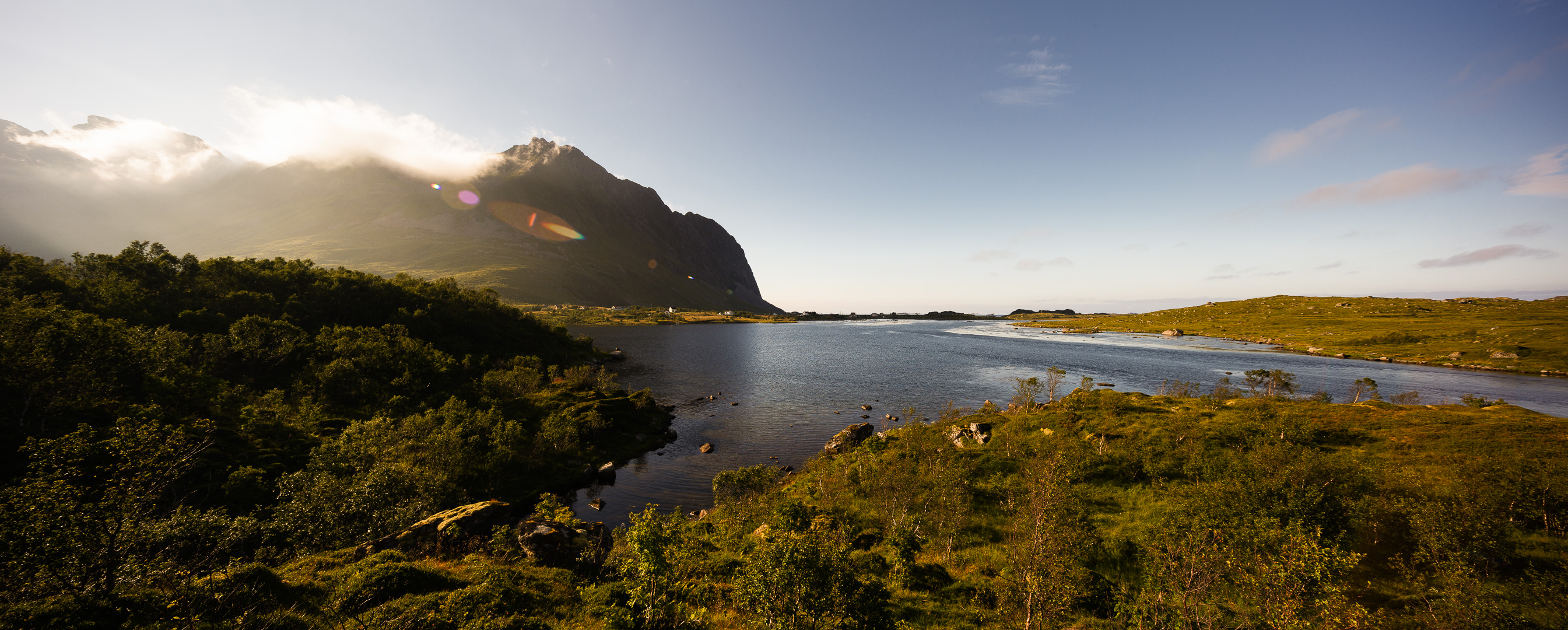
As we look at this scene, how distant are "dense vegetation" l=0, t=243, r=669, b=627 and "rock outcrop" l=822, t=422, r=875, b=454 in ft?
84.2

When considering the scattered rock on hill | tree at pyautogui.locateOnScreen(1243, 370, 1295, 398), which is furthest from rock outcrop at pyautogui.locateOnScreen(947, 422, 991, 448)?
tree at pyautogui.locateOnScreen(1243, 370, 1295, 398)

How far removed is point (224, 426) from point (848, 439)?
61195mm

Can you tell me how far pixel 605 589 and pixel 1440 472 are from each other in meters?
56.0

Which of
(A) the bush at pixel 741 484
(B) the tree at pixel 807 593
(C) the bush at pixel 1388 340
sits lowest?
(A) the bush at pixel 741 484

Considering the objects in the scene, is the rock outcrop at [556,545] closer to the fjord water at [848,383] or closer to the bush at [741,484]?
the bush at [741,484]

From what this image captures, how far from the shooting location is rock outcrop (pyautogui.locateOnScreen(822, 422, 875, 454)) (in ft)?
196

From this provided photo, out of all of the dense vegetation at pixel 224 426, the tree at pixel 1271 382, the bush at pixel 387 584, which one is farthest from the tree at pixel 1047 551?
the tree at pixel 1271 382

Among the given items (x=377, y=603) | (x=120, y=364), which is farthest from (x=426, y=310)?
(x=377, y=603)

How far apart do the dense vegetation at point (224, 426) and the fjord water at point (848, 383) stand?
33.7ft

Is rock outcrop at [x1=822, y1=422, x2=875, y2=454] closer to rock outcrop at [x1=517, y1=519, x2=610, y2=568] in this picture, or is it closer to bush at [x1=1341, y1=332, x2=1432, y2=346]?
rock outcrop at [x1=517, y1=519, x2=610, y2=568]

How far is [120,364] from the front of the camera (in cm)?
3641

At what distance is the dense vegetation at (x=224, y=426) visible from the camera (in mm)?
13773

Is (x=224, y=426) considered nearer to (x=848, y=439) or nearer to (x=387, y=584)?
(x=387, y=584)

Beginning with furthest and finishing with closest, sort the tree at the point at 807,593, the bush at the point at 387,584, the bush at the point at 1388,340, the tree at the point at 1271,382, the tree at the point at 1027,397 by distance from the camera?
the bush at the point at 1388,340 → the tree at the point at 1271,382 → the tree at the point at 1027,397 → the bush at the point at 387,584 → the tree at the point at 807,593
